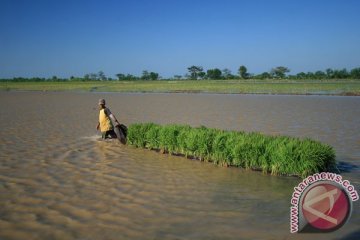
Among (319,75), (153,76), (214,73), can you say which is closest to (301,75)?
(319,75)

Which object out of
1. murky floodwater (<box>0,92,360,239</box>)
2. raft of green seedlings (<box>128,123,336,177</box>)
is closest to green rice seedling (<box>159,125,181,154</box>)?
raft of green seedlings (<box>128,123,336,177</box>)

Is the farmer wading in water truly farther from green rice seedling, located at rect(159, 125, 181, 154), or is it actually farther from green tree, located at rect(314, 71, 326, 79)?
green tree, located at rect(314, 71, 326, 79)

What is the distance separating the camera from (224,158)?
10.8 metres

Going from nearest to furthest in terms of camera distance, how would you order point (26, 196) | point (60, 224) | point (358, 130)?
point (60, 224), point (26, 196), point (358, 130)

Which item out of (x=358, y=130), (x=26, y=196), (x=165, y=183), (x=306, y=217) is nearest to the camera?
(x=306, y=217)

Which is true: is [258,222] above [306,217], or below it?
below

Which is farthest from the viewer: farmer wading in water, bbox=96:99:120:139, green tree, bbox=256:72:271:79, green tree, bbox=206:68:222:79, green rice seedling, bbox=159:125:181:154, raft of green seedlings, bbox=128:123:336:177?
green tree, bbox=206:68:222:79

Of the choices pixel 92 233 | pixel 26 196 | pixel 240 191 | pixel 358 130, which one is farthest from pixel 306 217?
pixel 358 130

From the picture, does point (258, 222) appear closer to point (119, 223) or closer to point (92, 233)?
point (119, 223)

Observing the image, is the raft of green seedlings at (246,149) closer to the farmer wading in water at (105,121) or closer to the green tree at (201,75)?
the farmer wading in water at (105,121)

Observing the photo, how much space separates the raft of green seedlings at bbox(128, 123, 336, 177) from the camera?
927 centimetres

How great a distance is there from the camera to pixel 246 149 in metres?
10.2

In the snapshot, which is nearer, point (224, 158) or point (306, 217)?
point (306, 217)

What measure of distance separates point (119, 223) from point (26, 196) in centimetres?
262
